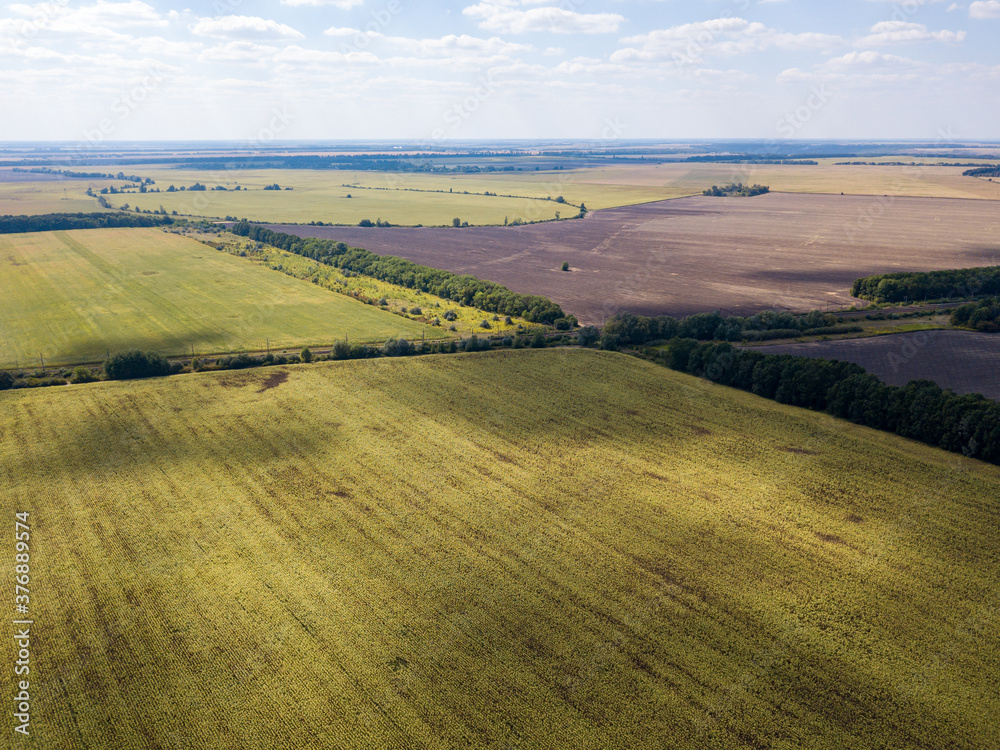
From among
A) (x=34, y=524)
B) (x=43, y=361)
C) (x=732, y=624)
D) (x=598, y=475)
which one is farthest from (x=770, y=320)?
(x=43, y=361)

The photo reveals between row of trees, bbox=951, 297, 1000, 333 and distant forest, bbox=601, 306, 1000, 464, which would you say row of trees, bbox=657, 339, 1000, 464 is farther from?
row of trees, bbox=951, 297, 1000, 333

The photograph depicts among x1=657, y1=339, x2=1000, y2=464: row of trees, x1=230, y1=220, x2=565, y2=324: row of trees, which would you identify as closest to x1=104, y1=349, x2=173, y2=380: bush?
x1=230, y1=220, x2=565, y2=324: row of trees

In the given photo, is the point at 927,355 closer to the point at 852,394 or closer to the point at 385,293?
the point at 852,394

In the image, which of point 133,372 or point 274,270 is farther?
point 274,270

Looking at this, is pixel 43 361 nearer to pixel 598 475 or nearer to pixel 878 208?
pixel 598 475

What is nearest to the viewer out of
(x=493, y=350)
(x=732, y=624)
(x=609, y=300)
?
(x=732, y=624)
